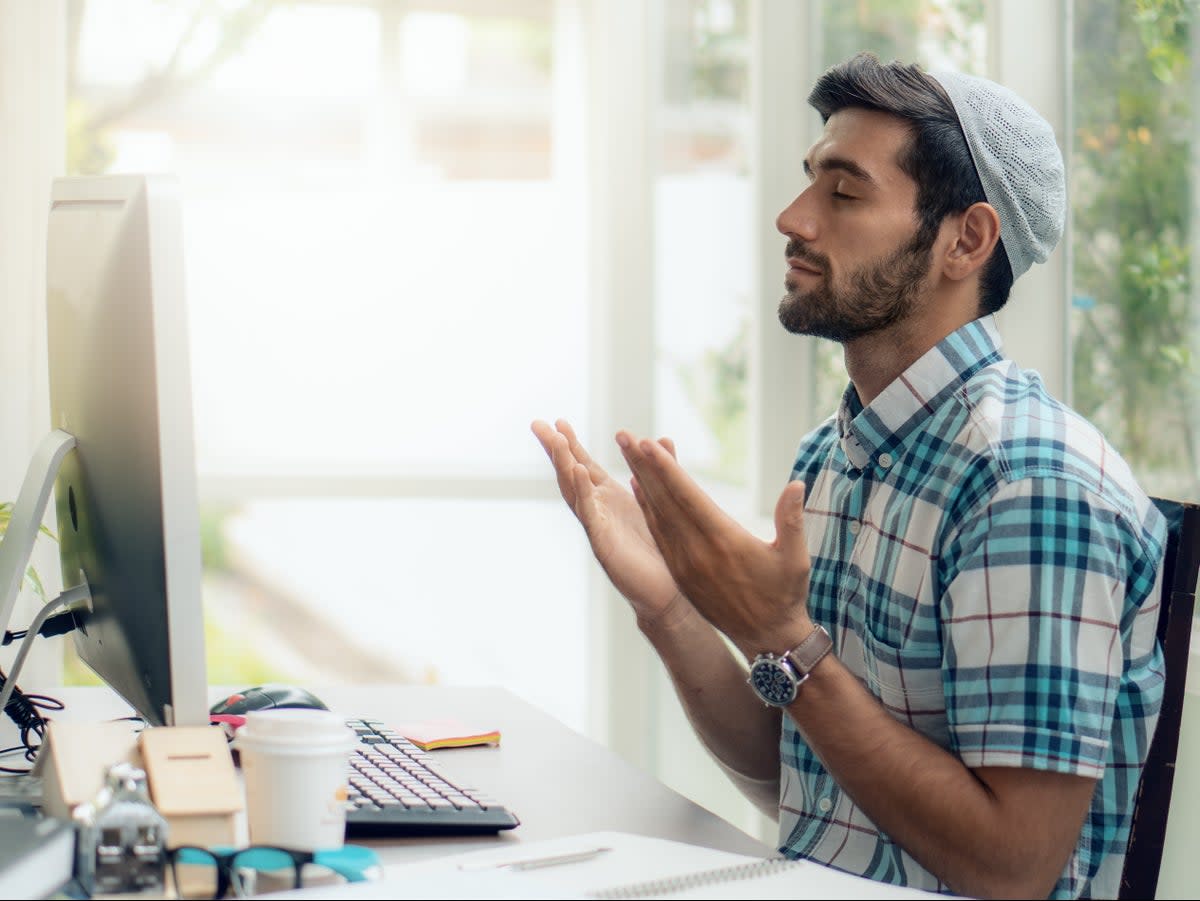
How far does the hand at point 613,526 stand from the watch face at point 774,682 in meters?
0.28

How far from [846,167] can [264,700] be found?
81 cm

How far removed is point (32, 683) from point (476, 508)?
52.4 inches

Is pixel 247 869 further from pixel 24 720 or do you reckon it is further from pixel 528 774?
pixel 24 720

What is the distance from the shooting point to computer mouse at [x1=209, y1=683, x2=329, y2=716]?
141 centimetres

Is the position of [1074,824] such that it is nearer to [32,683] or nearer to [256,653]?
[32,683]

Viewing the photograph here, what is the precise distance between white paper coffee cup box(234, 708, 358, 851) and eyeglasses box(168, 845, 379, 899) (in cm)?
2

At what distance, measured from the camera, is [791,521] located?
41.7 inches

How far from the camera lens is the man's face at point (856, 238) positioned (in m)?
1.47

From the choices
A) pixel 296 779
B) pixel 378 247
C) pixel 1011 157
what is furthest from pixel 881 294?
pixel 378 247

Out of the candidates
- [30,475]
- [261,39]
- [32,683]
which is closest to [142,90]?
[261,39]

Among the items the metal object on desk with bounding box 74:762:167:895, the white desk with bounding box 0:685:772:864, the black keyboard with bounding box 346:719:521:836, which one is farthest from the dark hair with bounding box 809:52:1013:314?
the metal object on desk with bounding box 74:762:167:895

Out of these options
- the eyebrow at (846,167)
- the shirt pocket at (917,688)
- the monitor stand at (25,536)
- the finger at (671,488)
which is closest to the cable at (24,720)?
the monitor stand at (25,536)

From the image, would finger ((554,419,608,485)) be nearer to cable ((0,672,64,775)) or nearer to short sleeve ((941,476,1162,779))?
short sleeve ((941,476,1162,779))

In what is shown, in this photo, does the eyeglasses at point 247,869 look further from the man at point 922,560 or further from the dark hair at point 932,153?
the dark hair at point 932,153
